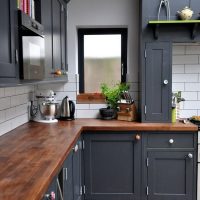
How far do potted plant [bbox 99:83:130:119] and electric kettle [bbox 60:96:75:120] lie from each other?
334 mm

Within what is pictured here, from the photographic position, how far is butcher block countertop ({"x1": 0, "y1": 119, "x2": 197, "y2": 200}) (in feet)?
4.57

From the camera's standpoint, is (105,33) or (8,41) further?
(105,33)

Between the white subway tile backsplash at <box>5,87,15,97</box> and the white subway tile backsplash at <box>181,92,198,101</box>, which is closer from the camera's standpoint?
the white subway tile backsplash at <box>5,87,15,97</box>

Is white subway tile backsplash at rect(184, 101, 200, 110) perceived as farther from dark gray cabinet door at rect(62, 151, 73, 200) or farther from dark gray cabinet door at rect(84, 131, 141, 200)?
dark gray cabinet door at rect(62, 151, 73, 200)

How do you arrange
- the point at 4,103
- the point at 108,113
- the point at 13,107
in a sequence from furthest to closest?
the point at 108,113 → the point at 13,107 → the point at 4,103

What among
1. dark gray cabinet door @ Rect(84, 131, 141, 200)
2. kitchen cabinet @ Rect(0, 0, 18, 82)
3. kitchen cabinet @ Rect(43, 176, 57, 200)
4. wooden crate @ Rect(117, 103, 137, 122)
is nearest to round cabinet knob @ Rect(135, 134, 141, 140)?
dark gray cabinet door @ Rect(84, 131, 141, 200)

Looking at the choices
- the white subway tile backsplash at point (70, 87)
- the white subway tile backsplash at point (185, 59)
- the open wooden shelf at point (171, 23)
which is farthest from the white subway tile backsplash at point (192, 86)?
the white subway tile backsplash at point (70, 87)

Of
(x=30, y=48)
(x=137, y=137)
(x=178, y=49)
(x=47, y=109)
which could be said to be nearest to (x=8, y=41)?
(x=30, y=48)

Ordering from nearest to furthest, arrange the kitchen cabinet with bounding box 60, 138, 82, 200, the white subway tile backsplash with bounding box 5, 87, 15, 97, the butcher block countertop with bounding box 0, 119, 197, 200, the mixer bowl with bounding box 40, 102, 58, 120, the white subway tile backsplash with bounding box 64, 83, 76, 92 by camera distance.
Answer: the butcher block countertop with bounding box 0, 119, 197, 200 → the kitchen cabinet with bounding box 60, 138, 82, 200 → the white subway tile backsplash with bounding box 5, 87, 15, 97 → the mixer bowl with bounding box 40, 102, 58, 120 → the white subway tile backsplash with bounding box 64, 83, 76, 92

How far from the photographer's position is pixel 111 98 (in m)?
3.59

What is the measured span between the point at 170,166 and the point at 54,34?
1.72 metres

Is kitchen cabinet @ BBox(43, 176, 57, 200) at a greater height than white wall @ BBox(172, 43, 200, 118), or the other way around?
white wall @ BBox(172, 43, 200, 118)

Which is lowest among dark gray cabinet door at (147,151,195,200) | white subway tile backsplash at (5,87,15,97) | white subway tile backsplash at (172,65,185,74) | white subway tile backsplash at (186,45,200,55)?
dark gray cabinet door at (147,151,195,200)

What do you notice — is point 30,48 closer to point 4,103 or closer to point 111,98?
point 4,103
